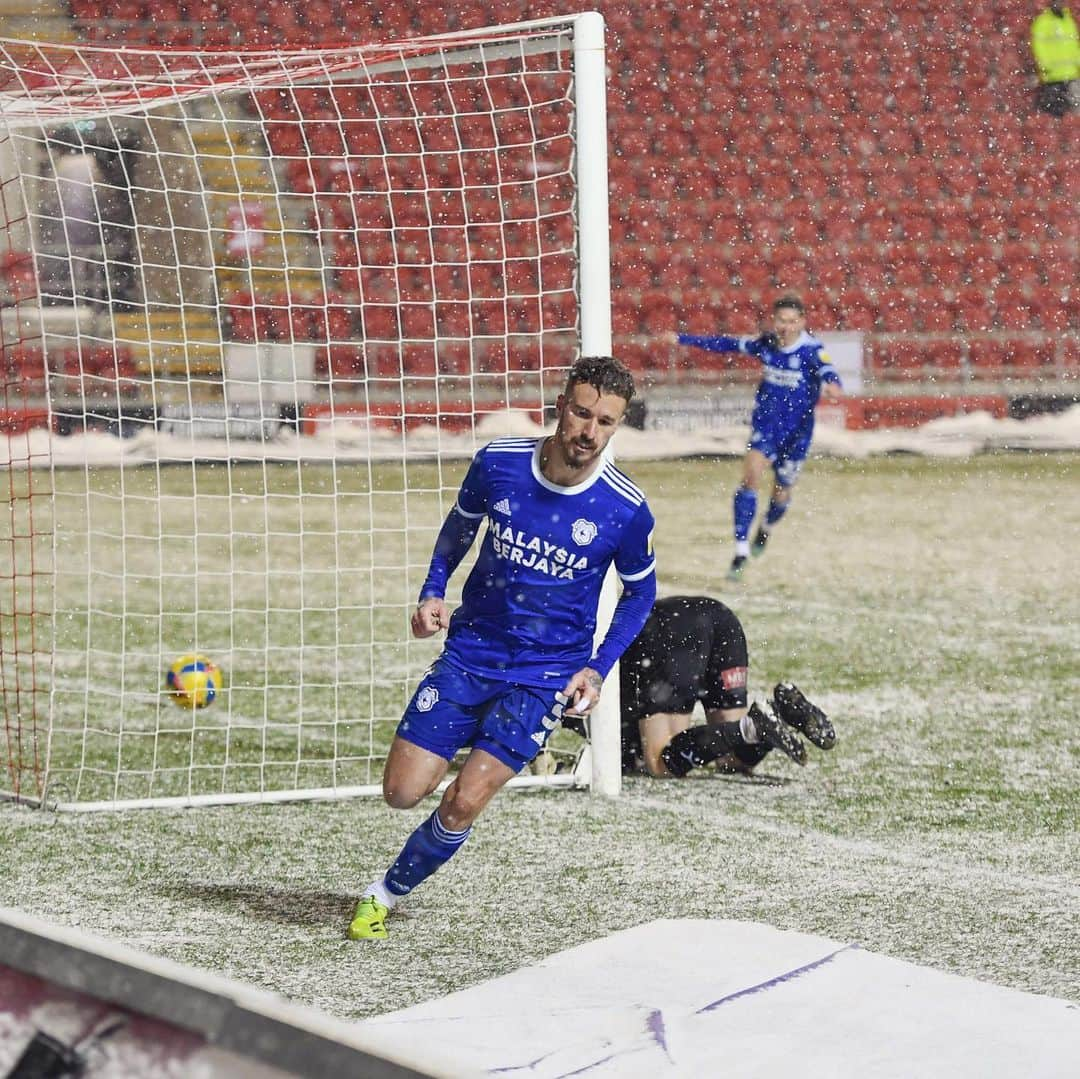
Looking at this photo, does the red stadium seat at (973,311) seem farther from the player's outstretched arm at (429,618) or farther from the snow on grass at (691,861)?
the player's outstretched arm at (429,618)

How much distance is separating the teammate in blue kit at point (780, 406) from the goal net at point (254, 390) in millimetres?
1489

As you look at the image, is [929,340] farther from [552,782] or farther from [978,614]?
[552,782]

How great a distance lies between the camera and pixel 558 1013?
305 centimetres

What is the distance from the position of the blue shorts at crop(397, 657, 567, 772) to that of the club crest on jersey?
346 millimetres

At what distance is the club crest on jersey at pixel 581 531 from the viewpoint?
11.7 feet

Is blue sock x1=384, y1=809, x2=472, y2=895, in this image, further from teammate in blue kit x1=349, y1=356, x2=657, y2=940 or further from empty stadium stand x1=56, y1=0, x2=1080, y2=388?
empty stadium stand x1=56, y1=0, x2=1080, y2=388

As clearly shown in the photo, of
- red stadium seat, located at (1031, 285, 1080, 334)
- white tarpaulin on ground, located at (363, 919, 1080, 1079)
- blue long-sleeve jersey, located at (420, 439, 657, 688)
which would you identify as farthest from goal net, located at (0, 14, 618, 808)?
red stadium seat, located at (1031, 285, 1080, 334)

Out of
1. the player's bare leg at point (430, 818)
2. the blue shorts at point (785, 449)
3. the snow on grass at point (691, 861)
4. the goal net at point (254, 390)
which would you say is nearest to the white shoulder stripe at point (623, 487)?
the player's bare leg at point (430, 818)

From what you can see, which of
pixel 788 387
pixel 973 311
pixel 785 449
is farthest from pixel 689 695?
pixel 973 311

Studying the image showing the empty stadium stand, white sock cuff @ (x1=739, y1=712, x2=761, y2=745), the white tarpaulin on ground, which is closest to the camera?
the white tarpaulin on ground

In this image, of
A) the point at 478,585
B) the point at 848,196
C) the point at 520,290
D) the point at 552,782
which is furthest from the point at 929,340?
the point at 478,585

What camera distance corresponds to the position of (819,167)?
18094 millimetres

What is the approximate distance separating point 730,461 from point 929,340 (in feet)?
10.4

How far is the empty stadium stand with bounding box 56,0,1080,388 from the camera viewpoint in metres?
17.1
